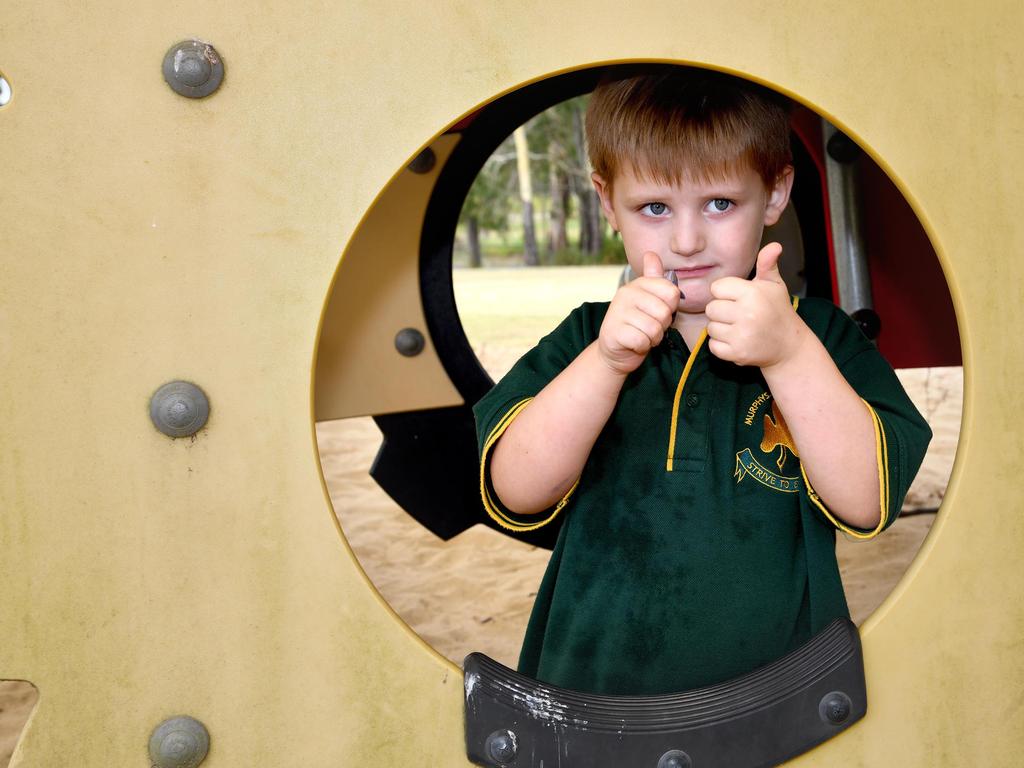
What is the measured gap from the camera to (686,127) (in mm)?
974

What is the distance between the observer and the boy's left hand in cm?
80

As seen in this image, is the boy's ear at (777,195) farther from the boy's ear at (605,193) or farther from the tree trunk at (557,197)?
the tree trunk at (557,197)

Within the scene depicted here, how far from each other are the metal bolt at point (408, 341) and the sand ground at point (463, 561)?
0.63m

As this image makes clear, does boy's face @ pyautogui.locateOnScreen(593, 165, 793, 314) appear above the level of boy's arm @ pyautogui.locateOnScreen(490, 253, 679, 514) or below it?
above

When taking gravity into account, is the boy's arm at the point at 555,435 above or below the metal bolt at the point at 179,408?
below

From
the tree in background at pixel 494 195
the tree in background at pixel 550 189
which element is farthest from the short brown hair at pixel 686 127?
the tree in background at pixel 494 195

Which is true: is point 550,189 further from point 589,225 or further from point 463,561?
point 463,561

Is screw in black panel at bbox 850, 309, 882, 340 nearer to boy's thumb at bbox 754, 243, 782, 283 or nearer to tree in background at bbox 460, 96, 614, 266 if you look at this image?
boy's thumb at bbox 754, 243, 782, 283

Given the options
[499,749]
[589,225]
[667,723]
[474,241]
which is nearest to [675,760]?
[667,723]

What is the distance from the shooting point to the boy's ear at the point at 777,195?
40.9 inches

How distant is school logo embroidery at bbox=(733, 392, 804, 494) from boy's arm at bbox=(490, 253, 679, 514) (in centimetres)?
17

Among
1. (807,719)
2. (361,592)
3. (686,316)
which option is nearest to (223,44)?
(361,592)

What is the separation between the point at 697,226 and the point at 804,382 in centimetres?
19

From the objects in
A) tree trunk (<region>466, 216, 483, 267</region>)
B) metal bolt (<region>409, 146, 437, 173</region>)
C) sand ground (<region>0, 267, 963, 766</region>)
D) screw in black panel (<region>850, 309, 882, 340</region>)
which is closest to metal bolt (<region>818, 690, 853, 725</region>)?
screw in black panel (<region>850, 309, 882, 340</region>)
